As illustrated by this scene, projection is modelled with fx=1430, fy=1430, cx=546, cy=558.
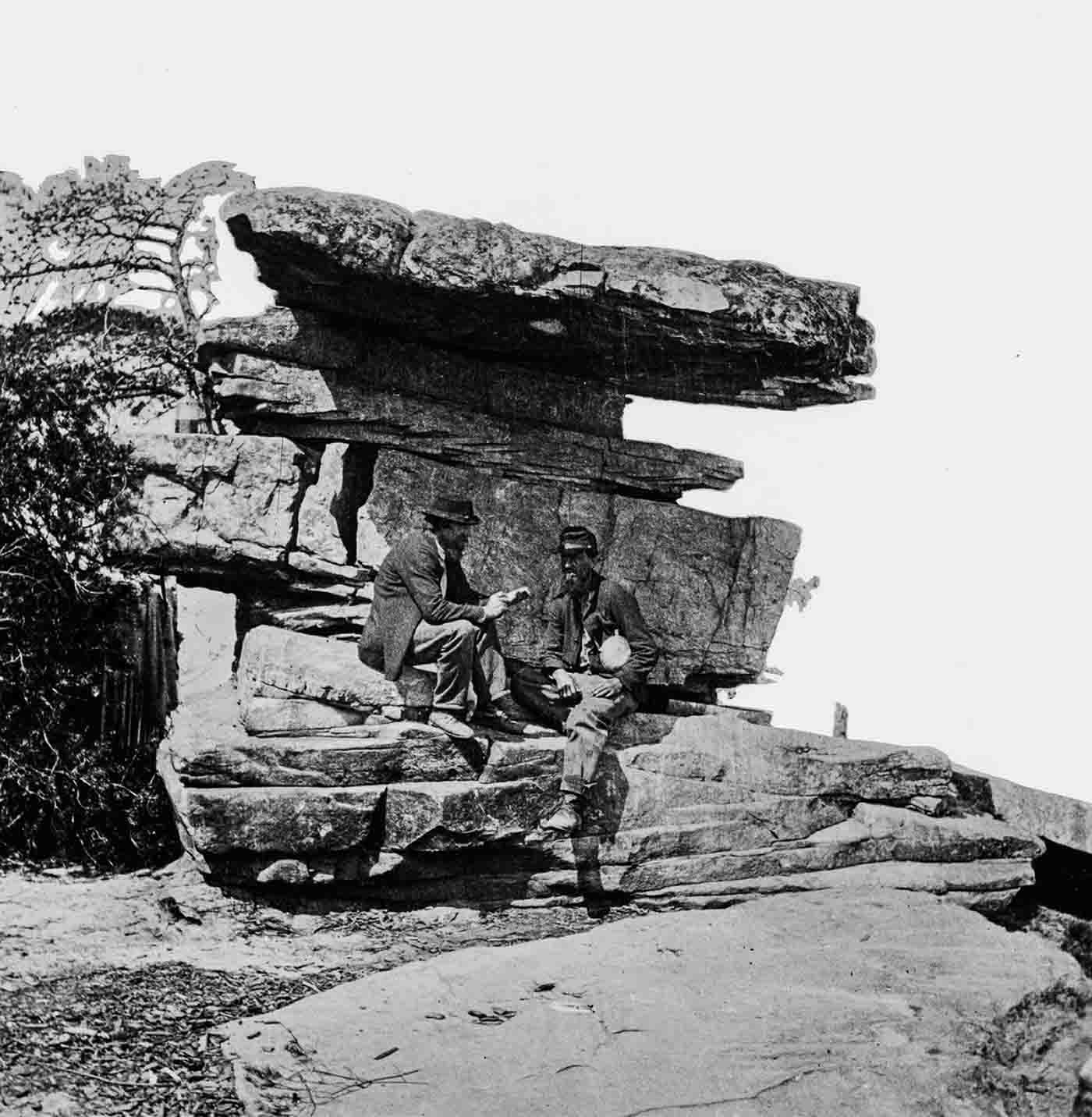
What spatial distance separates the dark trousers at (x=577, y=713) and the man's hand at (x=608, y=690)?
3cm

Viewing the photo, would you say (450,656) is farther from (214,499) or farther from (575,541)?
(214,499)

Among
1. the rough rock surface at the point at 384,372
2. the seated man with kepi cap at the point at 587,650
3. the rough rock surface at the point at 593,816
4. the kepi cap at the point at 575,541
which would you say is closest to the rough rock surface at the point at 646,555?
the rough rock surface at the point at 384,372

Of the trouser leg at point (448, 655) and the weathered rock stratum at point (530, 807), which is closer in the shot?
the weathered rock stratum at point (530, 807)

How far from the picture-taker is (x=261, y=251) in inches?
436

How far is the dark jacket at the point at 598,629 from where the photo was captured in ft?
38.1

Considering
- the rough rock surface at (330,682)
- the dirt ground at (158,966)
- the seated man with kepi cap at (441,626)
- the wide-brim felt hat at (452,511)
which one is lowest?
the dirt ground at (158,966)

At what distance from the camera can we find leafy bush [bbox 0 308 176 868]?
38.7ft

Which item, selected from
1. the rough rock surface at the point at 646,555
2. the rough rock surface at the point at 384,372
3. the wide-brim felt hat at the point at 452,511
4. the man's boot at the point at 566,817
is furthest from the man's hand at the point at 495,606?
the rough rock surface at the point at 384,372

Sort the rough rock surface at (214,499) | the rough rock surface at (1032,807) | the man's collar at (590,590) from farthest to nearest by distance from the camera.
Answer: the rough rock surface at (1032,807), the rough rock surface at (214,499), the man's collar at (590,590)

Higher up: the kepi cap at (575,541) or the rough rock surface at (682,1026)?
the kepi cap at (575,541)

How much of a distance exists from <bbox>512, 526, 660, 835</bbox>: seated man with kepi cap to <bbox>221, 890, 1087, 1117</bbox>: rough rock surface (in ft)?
6.61

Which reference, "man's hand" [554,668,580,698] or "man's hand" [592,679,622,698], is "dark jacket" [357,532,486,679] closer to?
"man's hand" [554,668,580,698]

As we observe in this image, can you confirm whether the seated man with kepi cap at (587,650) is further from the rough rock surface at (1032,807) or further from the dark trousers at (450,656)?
the rough rock surface at (1032,807)

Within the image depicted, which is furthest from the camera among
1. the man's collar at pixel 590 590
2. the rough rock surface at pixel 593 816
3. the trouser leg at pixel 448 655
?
the man's collar at pixel 590 590
